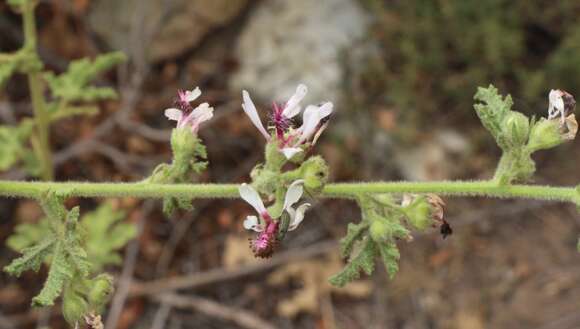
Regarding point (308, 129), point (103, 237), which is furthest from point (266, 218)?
point (103, 237)

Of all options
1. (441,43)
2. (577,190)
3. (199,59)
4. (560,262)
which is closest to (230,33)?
(199,59)

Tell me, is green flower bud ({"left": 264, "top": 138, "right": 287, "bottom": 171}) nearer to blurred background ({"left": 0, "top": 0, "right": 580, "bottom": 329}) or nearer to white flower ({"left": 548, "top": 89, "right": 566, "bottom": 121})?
white flower ({"left": 548, "top": 89, "right": 566, "bottom": 121})

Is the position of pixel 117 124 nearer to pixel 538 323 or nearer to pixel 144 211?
pixel 144 211

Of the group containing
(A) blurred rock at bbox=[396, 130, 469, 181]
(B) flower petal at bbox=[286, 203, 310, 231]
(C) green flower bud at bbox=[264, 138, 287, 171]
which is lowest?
(B) flower petal at bbox=[286, 203, 310, 231]

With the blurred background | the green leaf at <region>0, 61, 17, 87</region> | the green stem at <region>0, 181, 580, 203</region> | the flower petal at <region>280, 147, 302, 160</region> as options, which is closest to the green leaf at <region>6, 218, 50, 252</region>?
the green leaf at <region>0, 61, 17, 87</region>

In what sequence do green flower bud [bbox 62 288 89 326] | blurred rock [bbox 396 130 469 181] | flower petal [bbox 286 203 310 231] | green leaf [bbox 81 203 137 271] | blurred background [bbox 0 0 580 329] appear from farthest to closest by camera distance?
blurred rock [bbox 396 130 469 181] < blurred background [bbox 0 0 580 329] < green leaf [bbox 81 203 137 271] < green flower bud [bbox 62 288 89 326] < flower petal [bbox 286 203 310 231]

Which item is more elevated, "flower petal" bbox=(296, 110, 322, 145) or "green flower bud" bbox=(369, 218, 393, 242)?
"flower petal" bbox=(296, 110, 322, 145)
